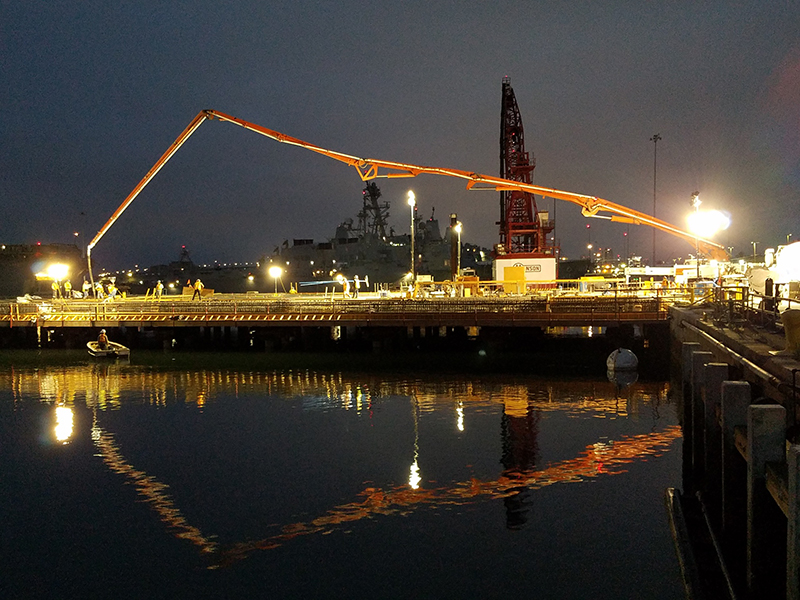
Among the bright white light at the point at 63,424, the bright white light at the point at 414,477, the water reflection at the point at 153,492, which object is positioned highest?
the bright white light at the point at 63,424

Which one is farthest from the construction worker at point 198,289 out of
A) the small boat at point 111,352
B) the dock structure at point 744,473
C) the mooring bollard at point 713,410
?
the mooring bollard at point 713,410

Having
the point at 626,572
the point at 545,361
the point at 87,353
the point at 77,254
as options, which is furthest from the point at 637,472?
the point at 77,254

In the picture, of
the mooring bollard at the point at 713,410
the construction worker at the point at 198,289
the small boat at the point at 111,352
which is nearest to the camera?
the mooring bollard at the point at 713,410

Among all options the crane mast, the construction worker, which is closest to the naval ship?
the crane mast

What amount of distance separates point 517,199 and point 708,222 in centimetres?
4530

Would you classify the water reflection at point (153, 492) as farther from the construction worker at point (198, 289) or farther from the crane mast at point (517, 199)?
the crane mast at point (517, 199)

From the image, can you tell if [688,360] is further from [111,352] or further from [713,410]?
[111,352]

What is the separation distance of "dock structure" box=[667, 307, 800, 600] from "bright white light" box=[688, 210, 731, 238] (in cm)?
1911

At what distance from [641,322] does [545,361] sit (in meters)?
6.01

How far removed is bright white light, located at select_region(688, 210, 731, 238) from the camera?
34.1 m

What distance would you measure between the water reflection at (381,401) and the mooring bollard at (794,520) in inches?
268

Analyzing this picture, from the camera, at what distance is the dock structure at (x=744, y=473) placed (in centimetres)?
850

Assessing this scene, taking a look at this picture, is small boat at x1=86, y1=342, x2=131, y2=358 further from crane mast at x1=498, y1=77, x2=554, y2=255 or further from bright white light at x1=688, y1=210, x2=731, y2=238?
crane mast at x1=498, y1=77, x2=554, y2=255

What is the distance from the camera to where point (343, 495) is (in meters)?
15.8
